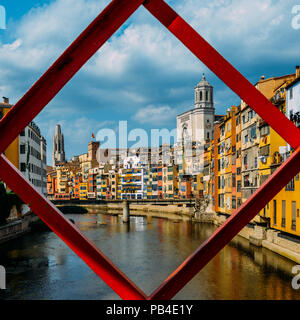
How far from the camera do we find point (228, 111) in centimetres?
4072

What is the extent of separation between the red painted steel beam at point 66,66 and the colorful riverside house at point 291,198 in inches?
908

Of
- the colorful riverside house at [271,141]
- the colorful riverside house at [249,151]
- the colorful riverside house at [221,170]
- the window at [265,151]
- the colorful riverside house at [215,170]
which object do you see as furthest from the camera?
the colorful riverside house at [215,170]

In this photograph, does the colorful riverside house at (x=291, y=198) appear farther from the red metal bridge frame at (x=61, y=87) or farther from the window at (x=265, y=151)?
the red metal bridge frame at (x=61, y=87)

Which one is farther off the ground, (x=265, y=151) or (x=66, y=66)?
(x=265, y=151)

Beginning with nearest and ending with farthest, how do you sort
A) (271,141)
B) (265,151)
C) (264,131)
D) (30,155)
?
(271,141) → (265,151) → (264,131) → (30,155)

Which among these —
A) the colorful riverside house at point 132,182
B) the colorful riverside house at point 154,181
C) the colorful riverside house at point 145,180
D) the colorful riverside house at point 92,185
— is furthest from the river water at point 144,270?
the colorful riverside house at point 92,185

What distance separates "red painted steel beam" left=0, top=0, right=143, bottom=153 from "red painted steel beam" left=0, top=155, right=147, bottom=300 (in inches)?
6.3

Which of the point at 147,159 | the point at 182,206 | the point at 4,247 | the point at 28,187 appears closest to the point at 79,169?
the point at 147,159

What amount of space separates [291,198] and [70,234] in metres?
24.8

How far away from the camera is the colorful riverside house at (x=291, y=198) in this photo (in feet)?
76.9

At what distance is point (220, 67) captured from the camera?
5.93 feet

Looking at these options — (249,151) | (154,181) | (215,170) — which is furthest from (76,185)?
(249,151)

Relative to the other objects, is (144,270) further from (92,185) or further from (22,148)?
(92,185)
